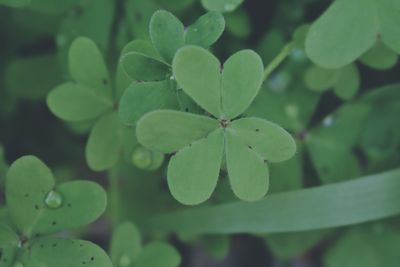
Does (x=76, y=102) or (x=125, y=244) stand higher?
(x=76, y=102)

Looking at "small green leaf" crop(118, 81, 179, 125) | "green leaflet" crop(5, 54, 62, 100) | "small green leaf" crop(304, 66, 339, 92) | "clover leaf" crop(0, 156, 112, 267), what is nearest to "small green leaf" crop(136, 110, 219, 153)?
"small green leaf" crop(118, 81, 179, 125)

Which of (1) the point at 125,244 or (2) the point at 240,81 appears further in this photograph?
(1) the point at 125,244

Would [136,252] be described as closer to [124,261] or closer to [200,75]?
[124,261]

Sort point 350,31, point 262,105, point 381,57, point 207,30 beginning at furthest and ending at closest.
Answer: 1. point 262,105
2. point 381,57
3. point 350,31
4. point 207,30

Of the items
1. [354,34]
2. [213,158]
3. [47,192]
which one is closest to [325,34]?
[354,34]

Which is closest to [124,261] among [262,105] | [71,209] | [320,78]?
[71,209]

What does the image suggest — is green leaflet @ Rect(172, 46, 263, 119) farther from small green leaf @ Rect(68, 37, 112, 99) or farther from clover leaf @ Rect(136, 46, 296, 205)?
small green leaf @ Rect(68, 37, 112, 99)

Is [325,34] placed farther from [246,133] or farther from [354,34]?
[246,133]
